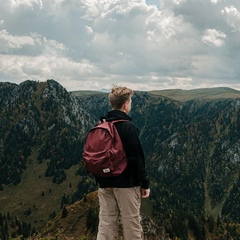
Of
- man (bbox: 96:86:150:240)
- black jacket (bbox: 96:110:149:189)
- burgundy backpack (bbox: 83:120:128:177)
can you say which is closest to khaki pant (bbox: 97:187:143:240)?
man (bbox: 96:86:150:240)

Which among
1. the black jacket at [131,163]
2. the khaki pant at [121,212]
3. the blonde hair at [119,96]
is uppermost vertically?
the blonde hair at [119,96]

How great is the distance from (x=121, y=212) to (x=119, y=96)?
4.18 metres

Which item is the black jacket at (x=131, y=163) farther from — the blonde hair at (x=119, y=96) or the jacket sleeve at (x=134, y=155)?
the blonde hair at (x=119, y=96)

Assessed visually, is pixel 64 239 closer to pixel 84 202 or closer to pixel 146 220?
pixel 146 220

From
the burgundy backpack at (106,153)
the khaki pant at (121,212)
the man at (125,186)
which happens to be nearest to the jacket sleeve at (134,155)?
the man at (125,186)

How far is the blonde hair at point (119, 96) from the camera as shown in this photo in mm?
10664

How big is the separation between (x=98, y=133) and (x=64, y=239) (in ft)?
41.2

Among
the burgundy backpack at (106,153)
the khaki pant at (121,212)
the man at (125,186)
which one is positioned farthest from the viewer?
the khaki pant at (121,212)

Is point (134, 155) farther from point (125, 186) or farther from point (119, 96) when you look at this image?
point (119, 96)

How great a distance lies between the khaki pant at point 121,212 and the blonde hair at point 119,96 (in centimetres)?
308

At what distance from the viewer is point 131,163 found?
9.98m

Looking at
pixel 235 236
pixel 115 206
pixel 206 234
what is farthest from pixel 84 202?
pixel 235 236

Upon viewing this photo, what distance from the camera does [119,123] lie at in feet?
33.9

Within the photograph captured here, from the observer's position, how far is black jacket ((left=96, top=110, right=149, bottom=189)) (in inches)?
391
